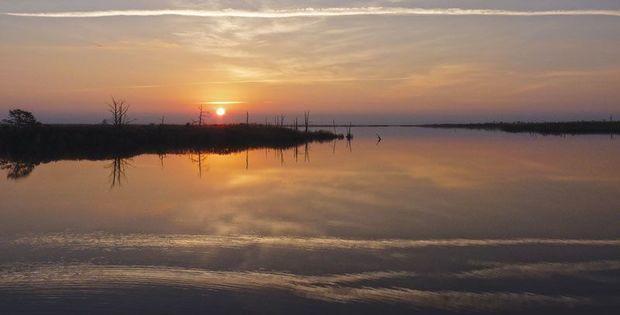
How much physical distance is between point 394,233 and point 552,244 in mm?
3030

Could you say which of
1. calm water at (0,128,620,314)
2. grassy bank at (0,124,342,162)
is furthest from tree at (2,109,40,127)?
calm water at (0,128,620,314)

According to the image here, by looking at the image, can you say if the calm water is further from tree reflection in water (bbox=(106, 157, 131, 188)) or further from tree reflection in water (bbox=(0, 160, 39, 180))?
tree reflection in water (bbox=(0, 160, 39, 180))

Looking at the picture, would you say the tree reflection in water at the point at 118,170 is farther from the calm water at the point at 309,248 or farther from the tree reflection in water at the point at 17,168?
the tree reflection in water at the point at 17,168

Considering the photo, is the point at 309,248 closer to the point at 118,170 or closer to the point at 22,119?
the point at 118,170

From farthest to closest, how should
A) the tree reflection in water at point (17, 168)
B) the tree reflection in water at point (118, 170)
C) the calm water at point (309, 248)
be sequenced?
the tree reflection in water at point (17, 168) < the tree reflection in water at point (118, 170) < the calm water at point (309, 248)

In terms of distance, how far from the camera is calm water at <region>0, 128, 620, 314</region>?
7418 mm

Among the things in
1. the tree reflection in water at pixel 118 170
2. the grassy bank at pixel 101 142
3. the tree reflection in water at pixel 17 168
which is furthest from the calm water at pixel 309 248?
the grassy bank at pixel 101 142

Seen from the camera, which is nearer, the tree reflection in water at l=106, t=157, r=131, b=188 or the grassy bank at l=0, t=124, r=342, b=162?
the tree reflection in water at l=106, t=157, r=131, b=188

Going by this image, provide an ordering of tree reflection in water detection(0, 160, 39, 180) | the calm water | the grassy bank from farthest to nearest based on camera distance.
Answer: the grassy bank < tree reflection in water detection(0, 160, 39, 180) < the calm water

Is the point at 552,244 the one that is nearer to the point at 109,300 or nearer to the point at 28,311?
the point at 109,300

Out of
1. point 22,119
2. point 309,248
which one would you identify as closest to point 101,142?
point 22,119

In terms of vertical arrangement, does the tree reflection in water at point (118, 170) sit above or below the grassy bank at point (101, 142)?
below

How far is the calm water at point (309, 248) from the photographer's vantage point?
7.42 metres

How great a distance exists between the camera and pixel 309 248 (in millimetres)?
10227
